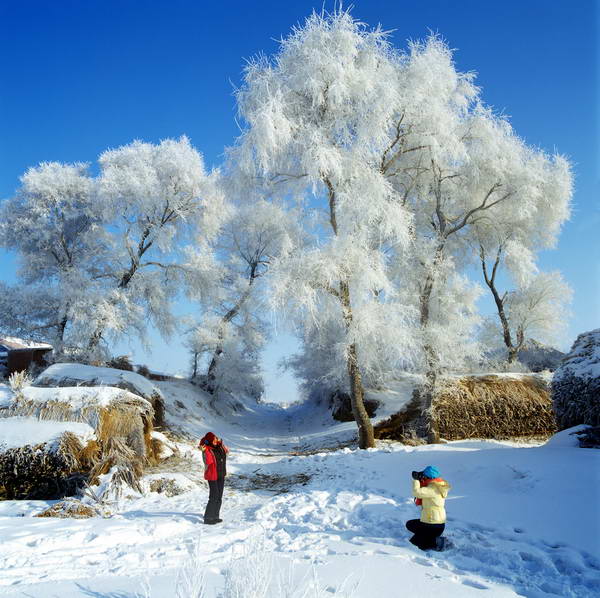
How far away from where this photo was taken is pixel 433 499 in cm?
510

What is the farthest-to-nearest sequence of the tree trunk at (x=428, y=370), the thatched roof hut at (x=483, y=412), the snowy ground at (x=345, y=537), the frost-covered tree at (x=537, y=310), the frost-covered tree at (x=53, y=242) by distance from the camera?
the frost-covered tree at (x=537, y=310) < the frost-covered tree at (x=53, y=242) < the thatched roof hut at (x=483, y=412) < the tree trunk at (x=428, y=370) < the snowy ground at (x=345, y=537)

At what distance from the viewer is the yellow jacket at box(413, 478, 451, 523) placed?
197 inches

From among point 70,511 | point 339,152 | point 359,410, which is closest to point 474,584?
point 70,511

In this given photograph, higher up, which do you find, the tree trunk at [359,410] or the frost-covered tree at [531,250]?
the frost-covered tree at [531,250]

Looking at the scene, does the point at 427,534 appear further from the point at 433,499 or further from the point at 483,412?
the point at 483,412

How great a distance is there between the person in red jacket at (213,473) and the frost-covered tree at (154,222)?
11.9 metres

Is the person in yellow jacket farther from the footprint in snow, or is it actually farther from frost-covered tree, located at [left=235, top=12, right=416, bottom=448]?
frost-covered tree, located at [left=235, top=12, right=416, bottom=448]

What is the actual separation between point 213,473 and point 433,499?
3.49 m

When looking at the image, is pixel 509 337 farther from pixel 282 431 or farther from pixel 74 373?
pixel 74 373

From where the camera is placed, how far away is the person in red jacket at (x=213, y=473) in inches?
254

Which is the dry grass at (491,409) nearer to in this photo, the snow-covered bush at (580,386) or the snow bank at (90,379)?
the snow-covered bush at (580,386)

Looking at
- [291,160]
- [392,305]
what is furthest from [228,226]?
[392,305]

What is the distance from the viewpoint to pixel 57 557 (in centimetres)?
459

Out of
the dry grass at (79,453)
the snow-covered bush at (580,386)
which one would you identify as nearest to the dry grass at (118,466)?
the dry grass at (79,453)
